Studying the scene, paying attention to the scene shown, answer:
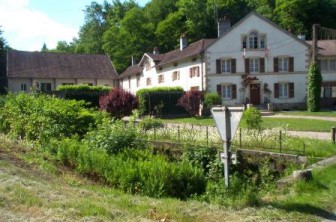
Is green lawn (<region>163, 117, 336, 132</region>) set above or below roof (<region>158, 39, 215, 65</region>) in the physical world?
below

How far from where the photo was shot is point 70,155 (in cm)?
1235

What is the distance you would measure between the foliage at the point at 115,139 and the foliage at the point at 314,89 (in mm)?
30941

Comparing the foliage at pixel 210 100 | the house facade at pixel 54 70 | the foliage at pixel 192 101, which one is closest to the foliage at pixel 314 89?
the foliage at pixel 210 100

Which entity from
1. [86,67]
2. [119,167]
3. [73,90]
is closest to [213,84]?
[73,90]

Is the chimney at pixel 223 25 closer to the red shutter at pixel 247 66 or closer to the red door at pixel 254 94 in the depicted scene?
the red shutter at pixel 247 66

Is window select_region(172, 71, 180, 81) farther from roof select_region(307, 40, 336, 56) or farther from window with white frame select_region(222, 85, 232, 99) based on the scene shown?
roof select_region(307, 40, 336, 56)

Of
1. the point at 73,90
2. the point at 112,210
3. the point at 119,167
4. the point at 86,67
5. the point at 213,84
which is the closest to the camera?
the point at 112,210

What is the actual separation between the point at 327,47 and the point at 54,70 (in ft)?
113

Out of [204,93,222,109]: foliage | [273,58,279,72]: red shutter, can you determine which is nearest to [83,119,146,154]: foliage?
[204,93,222,109]: foliage

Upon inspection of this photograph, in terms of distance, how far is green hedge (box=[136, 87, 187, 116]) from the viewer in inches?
1426

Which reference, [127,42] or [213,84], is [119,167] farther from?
[127,42]

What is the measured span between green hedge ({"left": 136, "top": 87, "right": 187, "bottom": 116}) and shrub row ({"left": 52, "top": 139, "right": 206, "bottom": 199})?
78.2ft

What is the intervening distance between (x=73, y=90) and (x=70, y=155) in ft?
93.5

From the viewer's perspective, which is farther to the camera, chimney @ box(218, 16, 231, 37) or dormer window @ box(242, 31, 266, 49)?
chimney @ box(218, 16, 231, 37)
